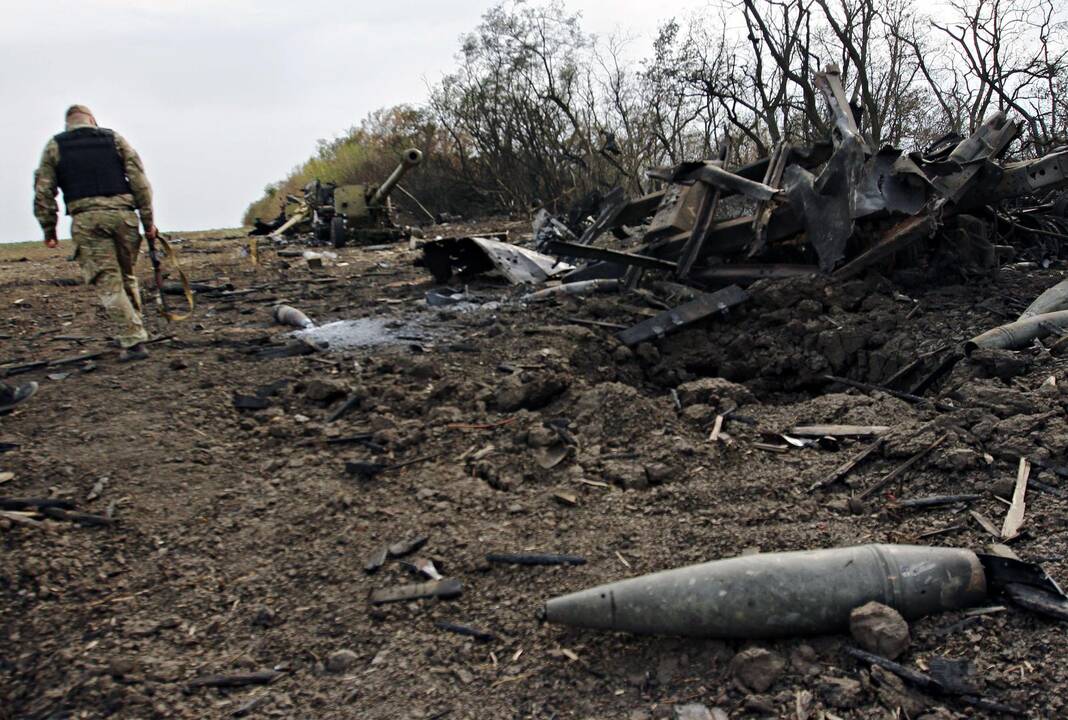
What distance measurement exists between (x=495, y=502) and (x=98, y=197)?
441 cm

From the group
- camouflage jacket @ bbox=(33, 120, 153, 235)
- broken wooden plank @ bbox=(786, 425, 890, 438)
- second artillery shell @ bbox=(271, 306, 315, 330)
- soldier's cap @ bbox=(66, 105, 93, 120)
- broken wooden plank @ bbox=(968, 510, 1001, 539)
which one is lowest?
broken wooden plank @ bbox=(968, 510, 1001, 539)

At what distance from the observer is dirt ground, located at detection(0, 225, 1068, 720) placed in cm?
252

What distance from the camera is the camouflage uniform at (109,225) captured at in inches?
234

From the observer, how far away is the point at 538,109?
2739 cm

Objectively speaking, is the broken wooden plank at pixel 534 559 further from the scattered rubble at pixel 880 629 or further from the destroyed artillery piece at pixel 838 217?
the destroyed artillery piece at pixel 838 217

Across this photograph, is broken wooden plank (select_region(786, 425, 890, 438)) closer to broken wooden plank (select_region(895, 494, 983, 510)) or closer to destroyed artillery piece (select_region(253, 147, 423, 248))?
broken wooden plank (select_region(895, 494, 983, 510))

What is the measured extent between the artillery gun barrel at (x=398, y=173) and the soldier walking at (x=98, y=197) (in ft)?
27.2

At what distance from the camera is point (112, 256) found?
614cm

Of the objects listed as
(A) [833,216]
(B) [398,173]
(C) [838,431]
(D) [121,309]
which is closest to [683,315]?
A: (A) [833,216]

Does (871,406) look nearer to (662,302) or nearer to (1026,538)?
(1026,538)

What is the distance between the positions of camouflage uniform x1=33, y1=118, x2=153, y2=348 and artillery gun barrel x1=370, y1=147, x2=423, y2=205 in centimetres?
830

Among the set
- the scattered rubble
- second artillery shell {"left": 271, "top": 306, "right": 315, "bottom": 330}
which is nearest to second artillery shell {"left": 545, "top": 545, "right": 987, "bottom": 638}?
the scattered rubble

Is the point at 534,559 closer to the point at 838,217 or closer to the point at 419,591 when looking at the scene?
the point at 419,591

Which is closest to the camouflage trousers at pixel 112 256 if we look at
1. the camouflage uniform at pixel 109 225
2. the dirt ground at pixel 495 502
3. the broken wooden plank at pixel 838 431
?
the camouflage uniform at pixel 109 225
